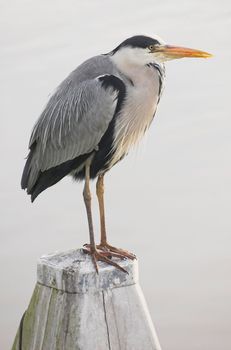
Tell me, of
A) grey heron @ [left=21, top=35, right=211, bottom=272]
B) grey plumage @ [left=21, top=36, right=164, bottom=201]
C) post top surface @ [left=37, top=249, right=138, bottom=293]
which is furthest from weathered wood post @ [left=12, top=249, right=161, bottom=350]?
grey plumage @ [left=21, top=36, right=164, bottom=201]

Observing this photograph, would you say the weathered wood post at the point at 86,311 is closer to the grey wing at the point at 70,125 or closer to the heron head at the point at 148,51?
the grey wing at the point at 70,125

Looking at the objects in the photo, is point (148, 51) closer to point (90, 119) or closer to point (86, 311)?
point (90, 119)

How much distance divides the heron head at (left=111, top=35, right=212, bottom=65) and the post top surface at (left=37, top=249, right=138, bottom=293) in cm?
126

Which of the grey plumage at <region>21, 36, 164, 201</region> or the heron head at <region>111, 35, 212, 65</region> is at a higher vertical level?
the heron head at <region>111, 35, 212, 65</region>

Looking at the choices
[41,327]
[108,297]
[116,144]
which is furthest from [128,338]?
[116,144]

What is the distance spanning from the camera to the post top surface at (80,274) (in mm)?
3070

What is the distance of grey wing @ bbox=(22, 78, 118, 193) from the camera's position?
4.12 m

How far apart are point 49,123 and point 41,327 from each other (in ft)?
4.96

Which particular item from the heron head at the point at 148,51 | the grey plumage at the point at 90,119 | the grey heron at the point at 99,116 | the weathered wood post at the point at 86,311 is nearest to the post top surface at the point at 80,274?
the weathered wood post at the point at 86,311

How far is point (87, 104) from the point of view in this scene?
13.7ft

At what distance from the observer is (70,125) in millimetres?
4312

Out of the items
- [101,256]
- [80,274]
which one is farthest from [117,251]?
[80,274]

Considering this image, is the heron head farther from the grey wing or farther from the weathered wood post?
the weathered wood post

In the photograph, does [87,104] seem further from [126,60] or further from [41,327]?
[41,327]
